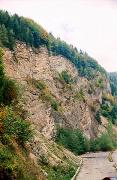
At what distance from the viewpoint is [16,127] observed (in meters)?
40.8

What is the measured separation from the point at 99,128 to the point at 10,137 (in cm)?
9859

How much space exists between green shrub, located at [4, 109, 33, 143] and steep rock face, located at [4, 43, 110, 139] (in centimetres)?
4018

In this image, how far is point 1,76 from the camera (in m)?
45.7

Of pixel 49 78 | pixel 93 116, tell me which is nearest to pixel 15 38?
pixel 49 78

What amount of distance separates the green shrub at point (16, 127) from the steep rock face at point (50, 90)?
40179 millimetres

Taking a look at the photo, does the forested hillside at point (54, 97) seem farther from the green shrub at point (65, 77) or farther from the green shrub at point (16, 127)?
the green shrub at point (16, 127)

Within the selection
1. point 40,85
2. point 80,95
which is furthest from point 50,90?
point 80,95

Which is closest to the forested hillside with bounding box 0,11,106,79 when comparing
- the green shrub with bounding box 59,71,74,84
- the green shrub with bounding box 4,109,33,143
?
the green shrub with bounding box 59,71,74,84

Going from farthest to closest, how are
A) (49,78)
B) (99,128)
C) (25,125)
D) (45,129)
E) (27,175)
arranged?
(99,128) → (49,78) → (45,129) → (25,125) → (27,175)

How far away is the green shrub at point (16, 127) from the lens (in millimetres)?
37906

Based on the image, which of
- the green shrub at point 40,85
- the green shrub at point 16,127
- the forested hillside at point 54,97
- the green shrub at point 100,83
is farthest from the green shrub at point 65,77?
the green shrub at point 16,127

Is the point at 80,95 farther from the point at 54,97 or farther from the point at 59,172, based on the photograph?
the point at 59,172

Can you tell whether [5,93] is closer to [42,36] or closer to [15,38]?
[15,38]

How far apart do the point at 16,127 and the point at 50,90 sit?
238ft
